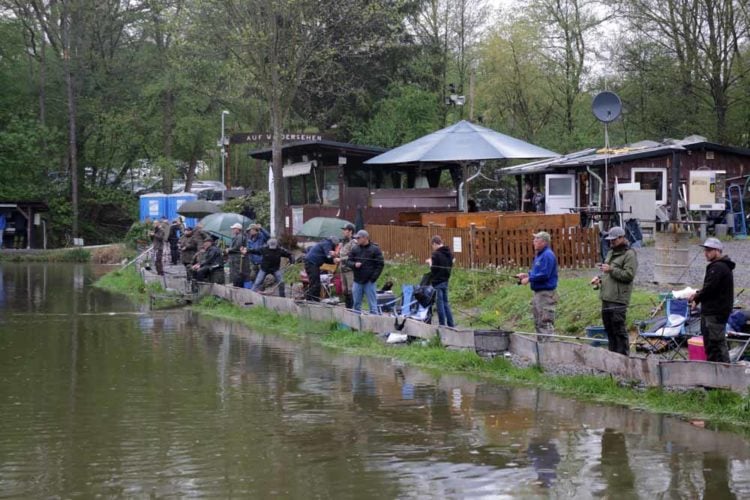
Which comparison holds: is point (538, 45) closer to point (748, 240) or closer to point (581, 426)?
point (748, 240)

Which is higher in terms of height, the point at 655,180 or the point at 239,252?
the point at 655,180

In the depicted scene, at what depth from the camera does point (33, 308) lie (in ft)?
82.6

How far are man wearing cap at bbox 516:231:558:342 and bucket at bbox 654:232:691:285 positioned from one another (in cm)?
382

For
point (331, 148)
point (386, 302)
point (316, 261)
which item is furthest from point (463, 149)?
point (386, 302)

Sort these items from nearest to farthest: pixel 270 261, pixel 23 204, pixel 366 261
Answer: pixel 366 261 < pixel 270 261 < pixel 23 204

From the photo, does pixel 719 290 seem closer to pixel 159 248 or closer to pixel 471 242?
pixel 471 242

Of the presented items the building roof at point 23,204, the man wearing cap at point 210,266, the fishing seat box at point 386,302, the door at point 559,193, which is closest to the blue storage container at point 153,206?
the building roof at point 23,204

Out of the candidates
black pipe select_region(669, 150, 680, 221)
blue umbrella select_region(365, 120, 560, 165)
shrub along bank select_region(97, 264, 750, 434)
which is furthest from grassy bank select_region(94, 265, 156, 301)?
black pipe select_region(669, 150, 680, 221)

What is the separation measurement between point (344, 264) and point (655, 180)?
13.1 metres

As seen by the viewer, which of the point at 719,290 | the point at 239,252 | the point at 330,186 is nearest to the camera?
the point at 719,290

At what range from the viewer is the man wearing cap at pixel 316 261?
20844 millimetres

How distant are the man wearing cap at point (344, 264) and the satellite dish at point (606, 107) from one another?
28.1 ft

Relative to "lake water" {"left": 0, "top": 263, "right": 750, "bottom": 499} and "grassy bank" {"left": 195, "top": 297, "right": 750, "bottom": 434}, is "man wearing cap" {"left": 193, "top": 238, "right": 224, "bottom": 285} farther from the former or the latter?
"lake water" {"left": 0, "top": 263, "right": 750, "bottom": 499}

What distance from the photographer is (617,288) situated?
517 inches
